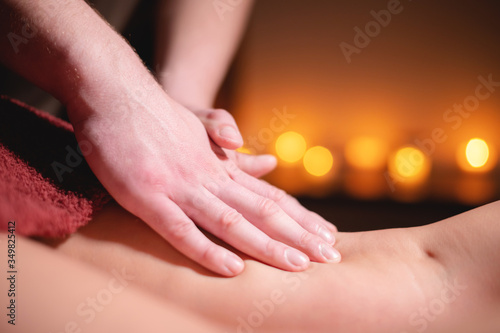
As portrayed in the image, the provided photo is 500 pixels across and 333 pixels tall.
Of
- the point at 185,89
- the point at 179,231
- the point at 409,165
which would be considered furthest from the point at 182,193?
the point at 409,165

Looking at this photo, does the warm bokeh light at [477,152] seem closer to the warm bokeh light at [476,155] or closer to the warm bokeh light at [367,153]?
the warm bokeh light at [476,155]

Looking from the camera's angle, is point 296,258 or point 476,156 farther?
point 476,156

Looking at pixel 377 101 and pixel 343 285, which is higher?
pixel 377 101

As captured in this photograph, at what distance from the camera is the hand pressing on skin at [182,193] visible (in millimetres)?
522

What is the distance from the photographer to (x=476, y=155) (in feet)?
6.14

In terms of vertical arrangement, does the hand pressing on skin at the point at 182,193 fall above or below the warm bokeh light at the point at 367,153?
below

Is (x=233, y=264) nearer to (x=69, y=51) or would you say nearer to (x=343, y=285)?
(x=343, y=285)

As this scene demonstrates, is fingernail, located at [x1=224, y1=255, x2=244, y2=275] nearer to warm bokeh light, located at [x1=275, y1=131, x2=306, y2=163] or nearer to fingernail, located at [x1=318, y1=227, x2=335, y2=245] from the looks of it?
fingernail, located at [x1=318, y1=227, x2=335, y2=245]

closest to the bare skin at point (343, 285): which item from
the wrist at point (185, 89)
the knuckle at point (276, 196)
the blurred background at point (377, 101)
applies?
the knuckle at point (276, 196)

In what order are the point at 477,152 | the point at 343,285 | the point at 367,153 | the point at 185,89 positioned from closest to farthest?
the point at 343,285
the point at 185,89
the point at 477,152
the point at 367,153

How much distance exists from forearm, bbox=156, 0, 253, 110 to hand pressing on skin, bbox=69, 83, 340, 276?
0.38 metres

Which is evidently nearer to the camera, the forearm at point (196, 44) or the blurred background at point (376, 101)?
the forearm at point (196, 44)

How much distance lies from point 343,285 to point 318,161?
160 centimetres

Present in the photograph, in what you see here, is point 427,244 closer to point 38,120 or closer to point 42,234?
point 42,234
